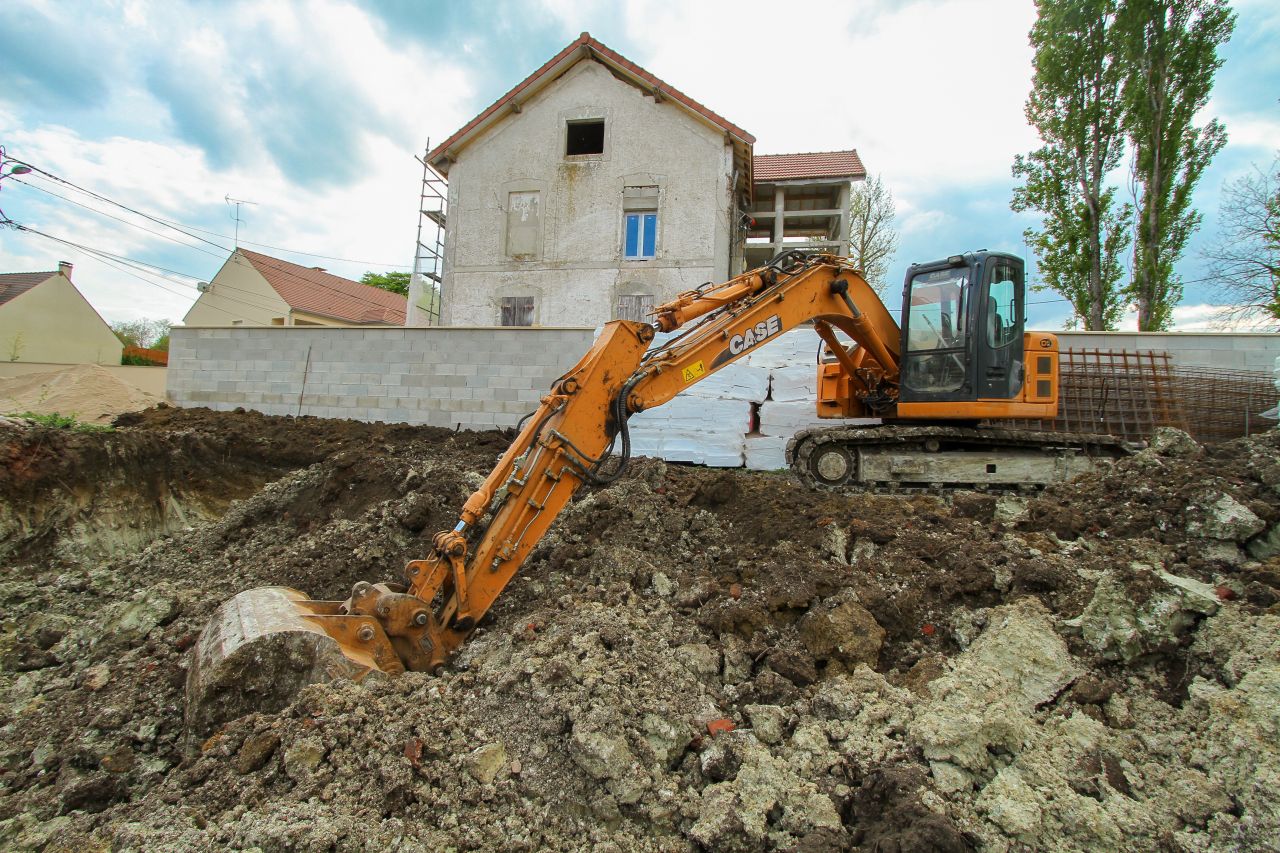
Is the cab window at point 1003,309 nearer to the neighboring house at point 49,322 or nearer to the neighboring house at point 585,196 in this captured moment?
the neighboring house at point 585,196

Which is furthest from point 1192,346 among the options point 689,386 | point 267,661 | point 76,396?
point 76,396

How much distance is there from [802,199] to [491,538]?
17.9m

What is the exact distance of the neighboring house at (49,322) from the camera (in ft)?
82.1

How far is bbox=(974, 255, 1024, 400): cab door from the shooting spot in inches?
257

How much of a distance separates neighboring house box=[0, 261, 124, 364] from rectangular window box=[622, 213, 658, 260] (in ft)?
75.0

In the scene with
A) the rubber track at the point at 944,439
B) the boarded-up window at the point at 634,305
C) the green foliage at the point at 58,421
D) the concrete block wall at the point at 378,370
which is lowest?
the green foliage at the point at 58,421

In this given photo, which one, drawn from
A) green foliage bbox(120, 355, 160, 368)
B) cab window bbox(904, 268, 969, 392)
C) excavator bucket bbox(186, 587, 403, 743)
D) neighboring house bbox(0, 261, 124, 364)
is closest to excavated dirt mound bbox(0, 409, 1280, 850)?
excavator bucket bbox(186, 587, 403, 743)

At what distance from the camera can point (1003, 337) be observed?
6.56 m

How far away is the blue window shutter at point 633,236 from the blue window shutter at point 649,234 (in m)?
0.16

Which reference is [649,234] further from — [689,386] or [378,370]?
[689,386]

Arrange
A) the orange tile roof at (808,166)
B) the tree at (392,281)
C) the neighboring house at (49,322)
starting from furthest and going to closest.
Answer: the tree at (392,281), the neighboring house at (49,322), the orange tile roof at (808,166)

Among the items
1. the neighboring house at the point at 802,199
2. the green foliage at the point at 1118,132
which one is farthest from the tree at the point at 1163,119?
the neighboring house at the point at 802,199

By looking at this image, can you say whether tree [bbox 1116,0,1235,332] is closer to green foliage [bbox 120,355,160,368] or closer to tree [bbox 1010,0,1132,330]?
tree [bbox 1010,0,1132,330]

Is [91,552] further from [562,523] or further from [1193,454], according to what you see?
[1193,454]
